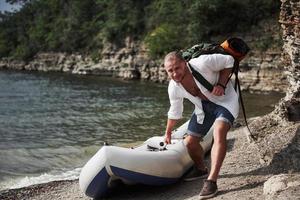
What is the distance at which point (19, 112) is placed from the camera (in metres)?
22.8

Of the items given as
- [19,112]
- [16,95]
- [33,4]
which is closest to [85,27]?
[33,4]

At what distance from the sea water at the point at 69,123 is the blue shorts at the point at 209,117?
4879 millimetres

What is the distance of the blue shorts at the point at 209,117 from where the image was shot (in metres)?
5.97

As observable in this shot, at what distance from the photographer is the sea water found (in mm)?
12312

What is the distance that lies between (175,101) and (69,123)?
13.4m

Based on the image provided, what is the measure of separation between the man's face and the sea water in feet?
18.3

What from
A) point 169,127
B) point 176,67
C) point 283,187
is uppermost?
point 176,67

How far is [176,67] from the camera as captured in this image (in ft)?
19.2

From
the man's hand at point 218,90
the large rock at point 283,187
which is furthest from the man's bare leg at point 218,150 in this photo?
the large rock at point 283,187

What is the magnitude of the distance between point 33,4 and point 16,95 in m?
48.4

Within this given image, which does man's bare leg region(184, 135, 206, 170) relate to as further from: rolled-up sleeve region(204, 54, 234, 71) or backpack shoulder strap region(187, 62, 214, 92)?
rolled-up sleeve region(204, 54, 234, 71)

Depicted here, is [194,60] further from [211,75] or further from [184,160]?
[184,160]

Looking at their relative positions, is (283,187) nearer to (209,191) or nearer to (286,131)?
(209,191)

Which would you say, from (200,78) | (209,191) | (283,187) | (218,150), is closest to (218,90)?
(200,78)
